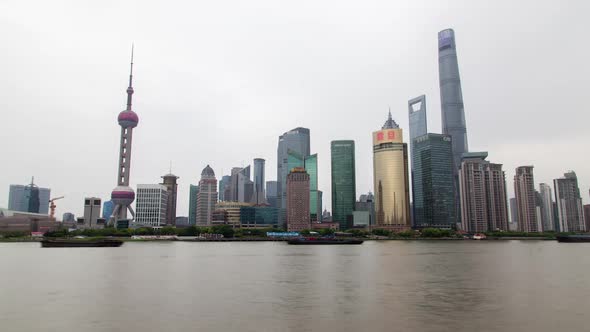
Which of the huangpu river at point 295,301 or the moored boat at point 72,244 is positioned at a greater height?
the moored boat at point 72,244

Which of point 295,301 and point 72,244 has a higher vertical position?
point 72,244

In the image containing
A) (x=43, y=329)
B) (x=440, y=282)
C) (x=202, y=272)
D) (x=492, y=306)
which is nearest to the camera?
(x=43, y=329)

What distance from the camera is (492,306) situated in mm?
43312

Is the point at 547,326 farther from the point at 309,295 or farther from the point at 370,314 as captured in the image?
the point at 309,295

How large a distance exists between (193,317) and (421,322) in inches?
751

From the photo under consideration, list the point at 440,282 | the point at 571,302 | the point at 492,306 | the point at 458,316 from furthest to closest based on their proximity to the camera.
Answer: the point at 440,282 → the point at 571,302 → the point at 492,306 → the point at 458,316

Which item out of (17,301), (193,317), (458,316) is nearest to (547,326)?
(458,316)

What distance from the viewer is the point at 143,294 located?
51.6m

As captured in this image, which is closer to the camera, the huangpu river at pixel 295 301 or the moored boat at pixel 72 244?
the huangpu river at pixel 295 301

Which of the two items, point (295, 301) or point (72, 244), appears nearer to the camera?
point (295, 301)

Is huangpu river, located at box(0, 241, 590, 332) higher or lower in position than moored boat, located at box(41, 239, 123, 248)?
lower

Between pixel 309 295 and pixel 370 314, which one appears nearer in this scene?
pixel 370 314

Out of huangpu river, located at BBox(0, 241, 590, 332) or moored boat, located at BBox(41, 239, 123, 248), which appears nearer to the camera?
huangpu river, located at BBox(0, 241, 590, 332)

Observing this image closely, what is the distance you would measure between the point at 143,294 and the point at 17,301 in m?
12.5
